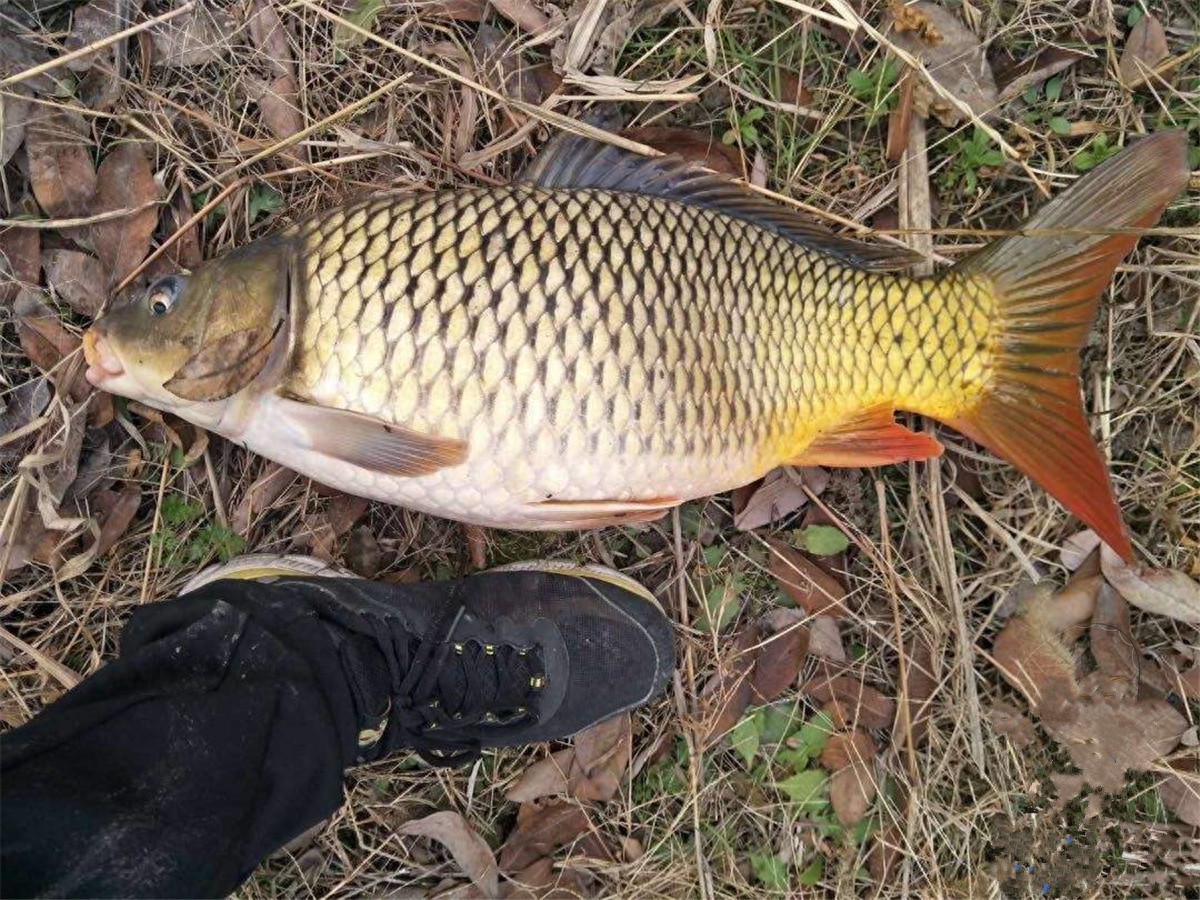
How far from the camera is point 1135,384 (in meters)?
1.96

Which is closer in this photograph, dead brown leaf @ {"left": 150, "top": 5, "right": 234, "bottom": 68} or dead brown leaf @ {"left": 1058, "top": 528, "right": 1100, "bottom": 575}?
dead brown leaf @ {"left": 150, "top": 5, "right": 234, "bottom": 68}

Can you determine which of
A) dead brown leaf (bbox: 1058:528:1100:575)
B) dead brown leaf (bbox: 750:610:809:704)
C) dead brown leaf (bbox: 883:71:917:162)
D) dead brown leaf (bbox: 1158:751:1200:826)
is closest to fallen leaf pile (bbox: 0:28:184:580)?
dead brown leaf (bbox: 750:610:809:704)

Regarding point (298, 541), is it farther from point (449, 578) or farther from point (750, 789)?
point (750, 789)

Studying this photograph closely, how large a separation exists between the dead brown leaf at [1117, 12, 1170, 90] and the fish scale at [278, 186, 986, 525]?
78 cm

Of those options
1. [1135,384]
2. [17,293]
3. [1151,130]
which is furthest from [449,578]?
[1151,130]

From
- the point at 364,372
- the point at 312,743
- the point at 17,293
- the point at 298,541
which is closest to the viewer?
the point at 312,743

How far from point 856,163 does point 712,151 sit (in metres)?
0.35

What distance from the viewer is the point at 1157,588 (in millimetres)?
1905

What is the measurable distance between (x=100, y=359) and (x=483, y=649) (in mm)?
971

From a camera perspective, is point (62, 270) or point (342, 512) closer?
point (62, 270)

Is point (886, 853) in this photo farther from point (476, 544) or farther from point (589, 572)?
point (476, 544)

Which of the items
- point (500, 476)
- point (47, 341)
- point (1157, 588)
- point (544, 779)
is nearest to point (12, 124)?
point (47, 341)

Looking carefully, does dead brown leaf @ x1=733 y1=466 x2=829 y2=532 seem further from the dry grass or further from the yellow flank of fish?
the yellow flank of fish

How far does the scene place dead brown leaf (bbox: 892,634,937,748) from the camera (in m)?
1.96
